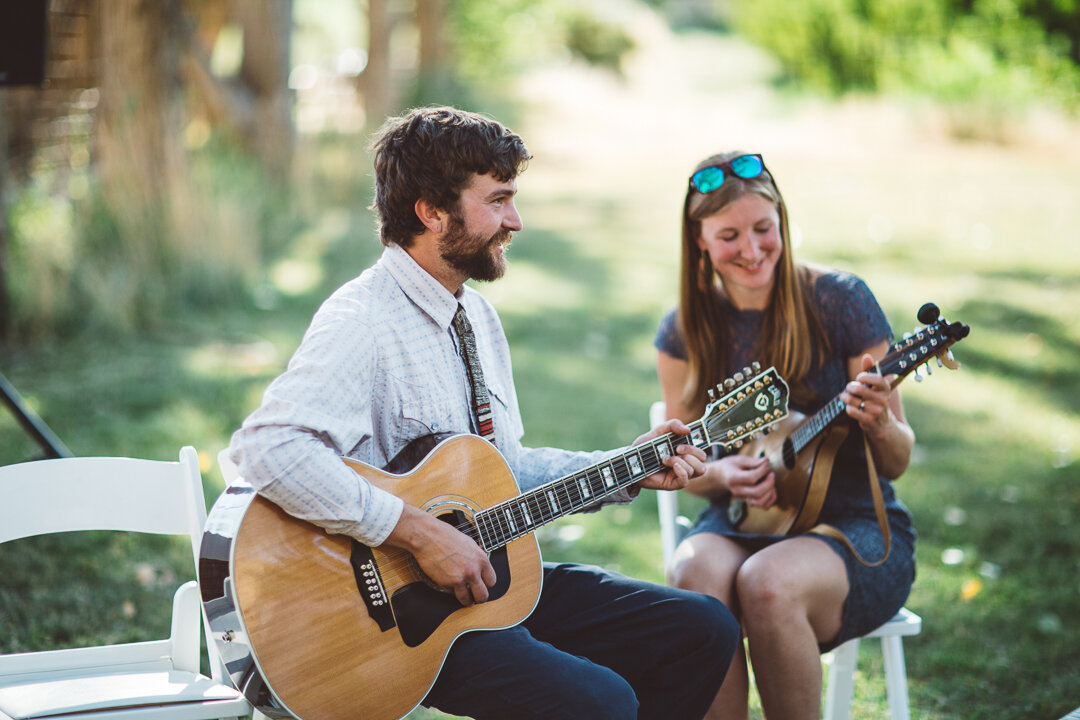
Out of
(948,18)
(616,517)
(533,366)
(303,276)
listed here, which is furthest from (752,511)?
(948,18)

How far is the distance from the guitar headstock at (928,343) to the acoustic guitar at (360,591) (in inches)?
35.0

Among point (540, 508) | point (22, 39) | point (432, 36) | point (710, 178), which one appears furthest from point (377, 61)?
point (540, 508)

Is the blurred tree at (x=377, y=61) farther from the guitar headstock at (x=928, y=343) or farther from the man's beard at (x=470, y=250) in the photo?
the guitar headstock at (x=928, y=343)

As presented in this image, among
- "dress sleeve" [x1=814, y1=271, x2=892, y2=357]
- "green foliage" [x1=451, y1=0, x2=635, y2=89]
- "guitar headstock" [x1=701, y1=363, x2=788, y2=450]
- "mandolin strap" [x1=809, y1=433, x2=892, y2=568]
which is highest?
"green foliage" [x1=451, y1=0, x2=635, y2=89]

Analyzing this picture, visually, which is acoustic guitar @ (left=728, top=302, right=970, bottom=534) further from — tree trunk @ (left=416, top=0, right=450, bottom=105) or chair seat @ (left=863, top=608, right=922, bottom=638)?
tree trunk @ (left=416, top=0, right=450, bottom=105)

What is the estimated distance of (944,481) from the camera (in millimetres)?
5250

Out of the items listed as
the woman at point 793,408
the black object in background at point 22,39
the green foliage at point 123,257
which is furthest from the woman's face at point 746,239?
the green foliage at point 123,257

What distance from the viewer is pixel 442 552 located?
2311 millimetres

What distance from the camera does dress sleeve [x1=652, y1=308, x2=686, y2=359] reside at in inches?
128

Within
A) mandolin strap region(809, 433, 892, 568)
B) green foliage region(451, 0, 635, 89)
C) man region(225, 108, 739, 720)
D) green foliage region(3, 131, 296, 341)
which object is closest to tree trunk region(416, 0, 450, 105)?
green foliage region(451, 0, 635, 89)

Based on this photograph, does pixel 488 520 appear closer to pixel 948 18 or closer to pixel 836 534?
pixel 836 534

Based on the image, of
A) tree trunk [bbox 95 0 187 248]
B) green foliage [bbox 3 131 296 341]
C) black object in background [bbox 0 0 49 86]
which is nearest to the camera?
black object in background [bbox 0 0 49 86]

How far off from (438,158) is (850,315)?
1.33m

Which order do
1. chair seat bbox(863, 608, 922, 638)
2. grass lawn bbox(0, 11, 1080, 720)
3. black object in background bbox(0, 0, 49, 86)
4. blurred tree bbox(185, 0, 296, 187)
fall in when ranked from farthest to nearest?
blurred tree bbox(185, 0, 296, 187) < black object in background bbox(0, 0, 49, 86) < grass lawn bbox(0, 11, 1080, 720) < chair seat bbox(863, 608, 922, 638)
